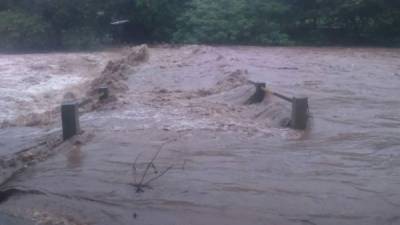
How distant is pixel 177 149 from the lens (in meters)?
9.59

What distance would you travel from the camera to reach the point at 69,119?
33.1 ft

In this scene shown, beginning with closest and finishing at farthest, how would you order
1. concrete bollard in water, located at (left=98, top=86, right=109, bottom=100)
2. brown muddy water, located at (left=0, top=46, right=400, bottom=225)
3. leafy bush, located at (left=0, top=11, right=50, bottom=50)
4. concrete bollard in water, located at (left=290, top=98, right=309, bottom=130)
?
1. brown muddy water, located at (left=0, top=46, right=400, bottom=225)
2. concrete bollard in water, located at (left=290, top=98, right=309, bottom=130)
3. concrete bollard in water, located at (left=98, top=86, right=109, bottom=100)
4. leafy bush, located at (left=0, top=11, right=50, bottom=50)

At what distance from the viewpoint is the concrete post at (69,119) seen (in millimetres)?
9878

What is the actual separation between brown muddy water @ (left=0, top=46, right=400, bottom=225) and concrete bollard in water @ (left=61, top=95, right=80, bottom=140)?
19 centimetres

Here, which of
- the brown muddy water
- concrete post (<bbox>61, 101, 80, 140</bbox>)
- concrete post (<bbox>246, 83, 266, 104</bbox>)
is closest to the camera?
the brown muddy water

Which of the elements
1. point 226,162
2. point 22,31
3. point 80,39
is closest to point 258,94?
point 226,162

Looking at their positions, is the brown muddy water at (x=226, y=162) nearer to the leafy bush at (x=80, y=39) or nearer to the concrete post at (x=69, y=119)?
the concrete post at (x=69, y=119)

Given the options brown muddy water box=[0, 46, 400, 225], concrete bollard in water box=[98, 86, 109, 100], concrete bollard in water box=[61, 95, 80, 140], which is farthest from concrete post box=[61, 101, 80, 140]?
concrete bollard in water box=[98, 86, 109, 100]

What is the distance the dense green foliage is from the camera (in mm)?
28703

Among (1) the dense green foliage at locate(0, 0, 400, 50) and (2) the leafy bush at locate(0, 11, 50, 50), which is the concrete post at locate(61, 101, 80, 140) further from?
(2) the leafy bush at locate(0, 11, 50, 50)

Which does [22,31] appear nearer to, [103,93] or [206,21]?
[206,21]

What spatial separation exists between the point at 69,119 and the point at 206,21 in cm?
1921

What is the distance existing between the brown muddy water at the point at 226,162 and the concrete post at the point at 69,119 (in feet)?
0.61

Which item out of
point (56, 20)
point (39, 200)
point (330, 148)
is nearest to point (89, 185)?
point (39, 200)
